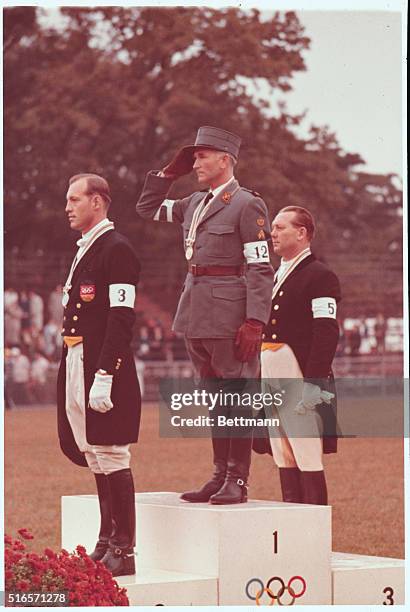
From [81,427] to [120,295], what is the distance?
750 mm

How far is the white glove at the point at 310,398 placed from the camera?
9555 mm

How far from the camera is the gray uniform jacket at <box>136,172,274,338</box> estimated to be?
30.7ft

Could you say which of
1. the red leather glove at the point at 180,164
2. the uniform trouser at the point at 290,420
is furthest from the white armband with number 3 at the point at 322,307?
the red leather glove at the point at 180,164

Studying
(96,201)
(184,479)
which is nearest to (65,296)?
(96,201)

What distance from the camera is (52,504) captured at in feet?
53.7

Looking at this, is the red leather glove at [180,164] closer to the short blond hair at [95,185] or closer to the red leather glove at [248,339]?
the short blond hair at [95,185]

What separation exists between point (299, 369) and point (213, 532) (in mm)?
1226

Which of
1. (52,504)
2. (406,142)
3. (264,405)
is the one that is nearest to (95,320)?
(264,405)

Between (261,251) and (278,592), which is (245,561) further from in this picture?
(261,251)

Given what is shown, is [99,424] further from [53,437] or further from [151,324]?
[151,324]

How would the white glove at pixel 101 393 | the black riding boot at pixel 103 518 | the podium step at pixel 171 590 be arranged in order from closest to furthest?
the podium step at pixel 171 590
the white glove at pixel 101 393
the black riding boot at pixel 103 518

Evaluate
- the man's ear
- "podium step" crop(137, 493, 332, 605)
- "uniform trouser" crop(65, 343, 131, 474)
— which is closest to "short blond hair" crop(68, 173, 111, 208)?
the man's ear

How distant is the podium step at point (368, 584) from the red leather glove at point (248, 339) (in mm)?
1286

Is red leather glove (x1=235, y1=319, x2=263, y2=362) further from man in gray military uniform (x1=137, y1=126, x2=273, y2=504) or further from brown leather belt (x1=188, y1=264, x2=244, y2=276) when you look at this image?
brown leather belt (x1=188, y1=264, x2=244, y2=276)
